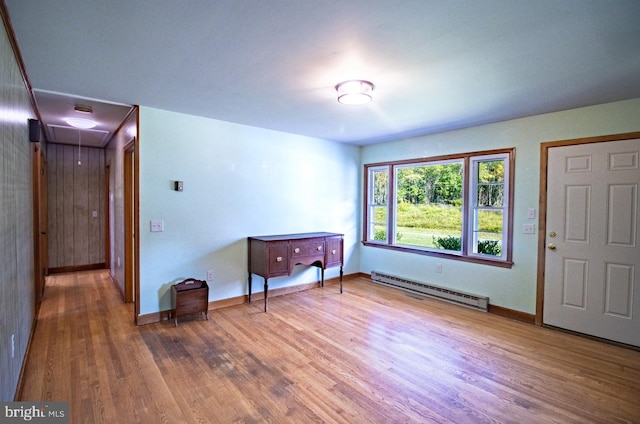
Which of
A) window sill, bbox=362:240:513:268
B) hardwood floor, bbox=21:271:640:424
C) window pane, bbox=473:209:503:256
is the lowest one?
hardwood floor, bbox=21:271:640:424

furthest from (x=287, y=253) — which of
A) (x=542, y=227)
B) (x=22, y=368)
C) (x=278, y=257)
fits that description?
(x=542, y=227)

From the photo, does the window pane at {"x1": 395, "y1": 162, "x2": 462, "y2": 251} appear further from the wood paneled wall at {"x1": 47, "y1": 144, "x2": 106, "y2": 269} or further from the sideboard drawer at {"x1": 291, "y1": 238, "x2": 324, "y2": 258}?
the wood paneled wall at {"x1": 47, "y1": 144, "x2": 106, "y2": 269}

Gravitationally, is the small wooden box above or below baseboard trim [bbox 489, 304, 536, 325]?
above

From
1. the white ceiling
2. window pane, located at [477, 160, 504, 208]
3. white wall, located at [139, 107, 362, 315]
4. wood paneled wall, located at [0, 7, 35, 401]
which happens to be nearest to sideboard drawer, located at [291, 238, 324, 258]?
white wall, located at [139, 107, 362, 315]

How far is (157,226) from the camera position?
3438 mm

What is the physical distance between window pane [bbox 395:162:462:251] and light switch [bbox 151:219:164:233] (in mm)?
3438

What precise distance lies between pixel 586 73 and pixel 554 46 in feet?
2.17

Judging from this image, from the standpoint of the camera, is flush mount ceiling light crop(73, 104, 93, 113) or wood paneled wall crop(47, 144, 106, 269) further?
wood paneled wall crop(47, 144, 106, 269)

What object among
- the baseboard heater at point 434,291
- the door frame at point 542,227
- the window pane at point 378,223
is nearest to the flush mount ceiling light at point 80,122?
the window pane at point 378,223

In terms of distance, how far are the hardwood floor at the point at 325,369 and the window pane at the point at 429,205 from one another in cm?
114

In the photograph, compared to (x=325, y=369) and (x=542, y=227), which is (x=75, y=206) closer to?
(x=325, y=369)

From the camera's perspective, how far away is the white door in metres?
2.94

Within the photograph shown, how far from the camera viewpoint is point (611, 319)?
3.03 metres

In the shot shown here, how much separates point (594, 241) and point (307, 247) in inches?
125
